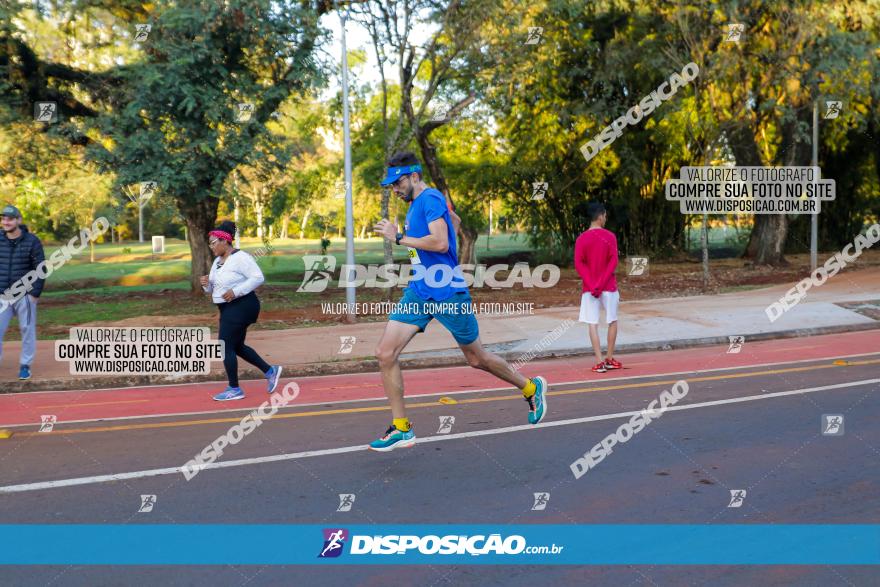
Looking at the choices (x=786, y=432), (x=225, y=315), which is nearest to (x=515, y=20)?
(x=225, y=315)

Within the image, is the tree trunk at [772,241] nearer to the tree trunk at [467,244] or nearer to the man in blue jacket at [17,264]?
the tree trunk at [467,244]

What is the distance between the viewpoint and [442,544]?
455 centimetres

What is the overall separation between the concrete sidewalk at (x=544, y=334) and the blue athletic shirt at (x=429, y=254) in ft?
15.6

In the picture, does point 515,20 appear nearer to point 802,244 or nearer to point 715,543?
point 715,543

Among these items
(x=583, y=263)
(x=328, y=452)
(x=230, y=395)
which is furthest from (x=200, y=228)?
(x=328, y=452)

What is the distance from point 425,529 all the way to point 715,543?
1582 mm

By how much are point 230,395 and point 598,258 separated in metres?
4.46

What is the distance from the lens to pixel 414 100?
26625mm

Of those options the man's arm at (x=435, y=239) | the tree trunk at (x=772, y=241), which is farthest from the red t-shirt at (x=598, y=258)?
the tree trunk at (x=772, y=241)

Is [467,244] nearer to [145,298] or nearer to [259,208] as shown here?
[259,208]

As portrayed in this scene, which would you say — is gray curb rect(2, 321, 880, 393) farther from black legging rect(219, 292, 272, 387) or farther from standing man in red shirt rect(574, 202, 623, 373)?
black legging rect(219, 292, 272, 387)

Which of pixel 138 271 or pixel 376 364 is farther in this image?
pixel 138 271

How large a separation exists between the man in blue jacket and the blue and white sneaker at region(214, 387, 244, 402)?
8.32ft

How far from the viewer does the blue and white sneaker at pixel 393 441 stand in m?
6.37
